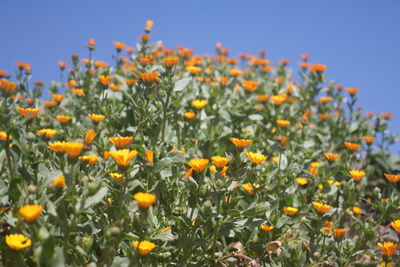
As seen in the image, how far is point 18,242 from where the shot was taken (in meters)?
1.90

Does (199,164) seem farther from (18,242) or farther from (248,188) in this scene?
(18,242)

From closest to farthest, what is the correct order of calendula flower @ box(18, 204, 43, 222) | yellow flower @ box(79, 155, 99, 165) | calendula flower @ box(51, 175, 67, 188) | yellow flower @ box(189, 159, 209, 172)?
calendula flower @ box(18, 204, 43, 222)
calendula flower @ box(51, 175, 67, 188)
yellow flower @ box(189, 159, 209, 172)
yellow flower @ box(79, 155, 99, 165)

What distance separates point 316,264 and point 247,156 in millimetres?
818

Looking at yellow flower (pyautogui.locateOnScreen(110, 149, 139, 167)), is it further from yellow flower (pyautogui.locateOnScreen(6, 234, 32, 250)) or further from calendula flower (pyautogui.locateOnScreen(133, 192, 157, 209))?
yellow flower (pyautogui.locateOnScreen(6, 234, 32, 250))

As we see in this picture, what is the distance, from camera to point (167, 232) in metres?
2.38

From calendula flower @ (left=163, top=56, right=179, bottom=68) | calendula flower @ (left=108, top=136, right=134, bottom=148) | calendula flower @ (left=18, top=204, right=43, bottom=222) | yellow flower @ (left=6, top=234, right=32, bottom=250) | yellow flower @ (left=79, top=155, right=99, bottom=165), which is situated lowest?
yellow flower @ (left=6, top=234, right=32, bottom=250)

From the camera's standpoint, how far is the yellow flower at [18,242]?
6.20 feet

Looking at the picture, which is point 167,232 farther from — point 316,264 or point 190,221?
point 316,264

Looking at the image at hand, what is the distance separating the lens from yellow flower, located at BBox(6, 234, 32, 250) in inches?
74.4

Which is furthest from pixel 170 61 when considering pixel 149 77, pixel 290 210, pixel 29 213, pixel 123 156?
pixel 29 213

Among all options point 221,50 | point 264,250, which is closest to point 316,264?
point 264,250

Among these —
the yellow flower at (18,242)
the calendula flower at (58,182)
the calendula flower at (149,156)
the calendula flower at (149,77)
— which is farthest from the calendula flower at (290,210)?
the yellow flower at (18,242)

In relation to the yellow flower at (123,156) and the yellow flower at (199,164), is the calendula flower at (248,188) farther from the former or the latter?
the yellow flower at (123,156)

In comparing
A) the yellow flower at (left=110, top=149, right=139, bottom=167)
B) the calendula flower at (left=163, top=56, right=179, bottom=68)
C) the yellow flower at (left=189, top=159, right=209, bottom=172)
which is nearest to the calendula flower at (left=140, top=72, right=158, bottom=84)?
the calendula flower at (left=163, top=56, right=179, bottom=68)
